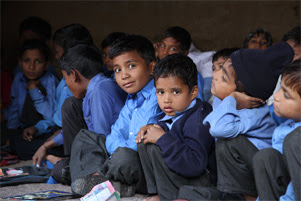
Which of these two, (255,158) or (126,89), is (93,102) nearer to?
(126,89)

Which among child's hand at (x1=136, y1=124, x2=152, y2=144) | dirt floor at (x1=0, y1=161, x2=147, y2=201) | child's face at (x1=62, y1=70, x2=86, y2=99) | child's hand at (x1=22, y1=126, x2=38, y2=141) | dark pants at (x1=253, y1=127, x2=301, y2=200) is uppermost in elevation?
child's face at (x1=62, y1=70, x2=86, y2=99)

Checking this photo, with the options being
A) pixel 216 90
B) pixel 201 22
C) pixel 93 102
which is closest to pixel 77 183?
pixel 93 102

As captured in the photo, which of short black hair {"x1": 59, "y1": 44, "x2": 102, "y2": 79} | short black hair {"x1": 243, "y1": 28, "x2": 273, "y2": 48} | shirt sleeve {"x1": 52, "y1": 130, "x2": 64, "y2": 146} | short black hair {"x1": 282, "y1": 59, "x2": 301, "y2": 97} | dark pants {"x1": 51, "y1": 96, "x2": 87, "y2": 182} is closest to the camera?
short black hair {"x1": 282, "y1": 59, "x2": 301, "y2": 97}

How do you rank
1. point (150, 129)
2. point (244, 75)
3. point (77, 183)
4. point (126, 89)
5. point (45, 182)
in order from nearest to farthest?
1. point (244, 75)
2. point (150, 129)
3. point (77, 183)
4. point (126, 89)
5. point (45, 182)

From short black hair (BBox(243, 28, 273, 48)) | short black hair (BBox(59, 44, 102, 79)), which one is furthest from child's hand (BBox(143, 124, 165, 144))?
short black hair (BBox(243, 28, 273, 48))

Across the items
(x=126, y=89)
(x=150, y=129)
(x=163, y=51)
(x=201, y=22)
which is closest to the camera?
(x=150, y=129)

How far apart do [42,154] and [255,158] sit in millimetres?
2146

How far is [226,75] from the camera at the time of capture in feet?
8.68

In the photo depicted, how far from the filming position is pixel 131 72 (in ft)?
10.4

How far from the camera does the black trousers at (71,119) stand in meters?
3.49

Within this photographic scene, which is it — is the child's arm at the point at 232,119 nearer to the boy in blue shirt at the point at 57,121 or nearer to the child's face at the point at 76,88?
the child's face at the point at 76,88

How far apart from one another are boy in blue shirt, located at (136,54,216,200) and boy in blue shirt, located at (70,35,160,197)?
14 centimetres

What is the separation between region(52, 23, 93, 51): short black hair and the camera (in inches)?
177

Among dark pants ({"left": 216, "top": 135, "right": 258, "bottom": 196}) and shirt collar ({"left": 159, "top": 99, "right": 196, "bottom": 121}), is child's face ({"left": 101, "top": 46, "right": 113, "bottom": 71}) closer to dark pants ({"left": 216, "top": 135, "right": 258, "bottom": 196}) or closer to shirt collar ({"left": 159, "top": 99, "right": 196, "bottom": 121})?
shirt collar ({"left": 159, "top": 99, "right": 196, "bottom": 121})
